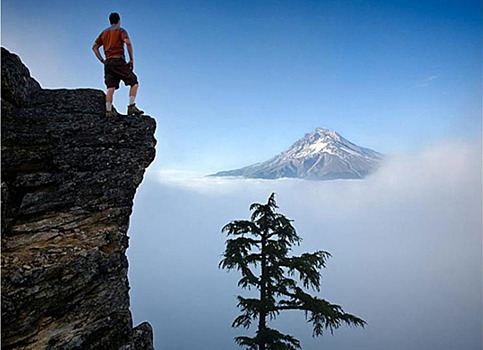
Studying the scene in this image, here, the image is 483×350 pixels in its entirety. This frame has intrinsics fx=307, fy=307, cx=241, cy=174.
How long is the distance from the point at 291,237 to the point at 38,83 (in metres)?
12.3

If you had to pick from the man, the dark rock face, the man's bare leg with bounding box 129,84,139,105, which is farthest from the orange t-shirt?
the dark rock face

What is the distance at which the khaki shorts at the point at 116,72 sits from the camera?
961 centimetres

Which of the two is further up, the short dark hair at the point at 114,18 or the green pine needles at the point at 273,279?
the short dark hair at the point at 114,18

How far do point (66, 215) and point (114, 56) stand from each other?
5.05m

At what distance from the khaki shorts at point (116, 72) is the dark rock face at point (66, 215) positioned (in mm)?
1158

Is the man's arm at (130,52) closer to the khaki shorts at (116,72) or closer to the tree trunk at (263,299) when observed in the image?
the khaki shorts at (116,72)

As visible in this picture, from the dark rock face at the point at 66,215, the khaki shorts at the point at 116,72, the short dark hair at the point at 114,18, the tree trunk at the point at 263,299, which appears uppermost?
the short dark hair at the point at 114,18

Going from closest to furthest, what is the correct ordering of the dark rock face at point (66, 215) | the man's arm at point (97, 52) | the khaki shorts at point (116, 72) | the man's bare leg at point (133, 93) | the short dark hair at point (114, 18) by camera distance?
the dark rock face at point (66, 215) < the short dark hair at point (114, 18) < the khaki shorts at point (116, 72) < the man's arm at point (97, 52) < the man's bare leg at point (133, 93)

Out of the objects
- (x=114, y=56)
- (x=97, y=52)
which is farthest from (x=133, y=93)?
(x=97, y=52)

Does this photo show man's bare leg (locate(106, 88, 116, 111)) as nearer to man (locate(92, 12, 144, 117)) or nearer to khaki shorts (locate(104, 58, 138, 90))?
man (locate(92, 12, 144, 117))

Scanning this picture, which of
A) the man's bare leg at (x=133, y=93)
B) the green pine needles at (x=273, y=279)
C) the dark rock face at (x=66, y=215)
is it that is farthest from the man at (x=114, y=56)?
the green pine needles at (x=273, y=279)

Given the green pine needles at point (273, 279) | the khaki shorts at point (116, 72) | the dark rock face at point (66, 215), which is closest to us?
the dark rock face at point (66, 215)

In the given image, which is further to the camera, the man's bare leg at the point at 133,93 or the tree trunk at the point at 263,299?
the tree trunk at the point at 263,299

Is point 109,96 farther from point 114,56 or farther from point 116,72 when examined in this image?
point 114,56
